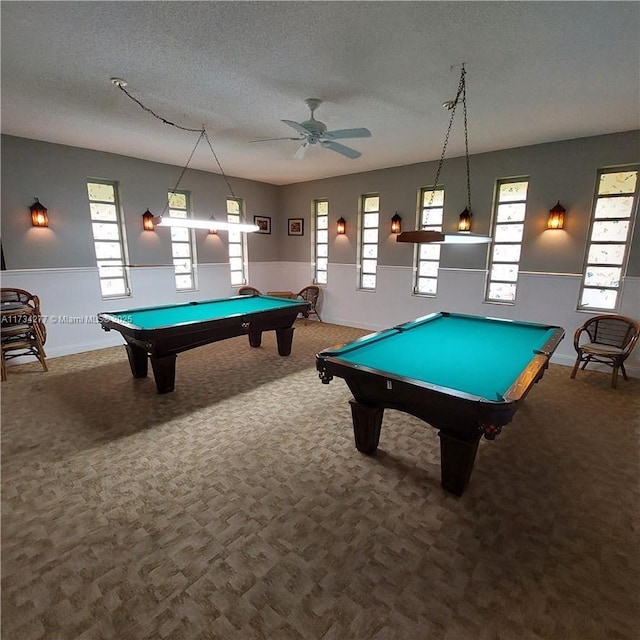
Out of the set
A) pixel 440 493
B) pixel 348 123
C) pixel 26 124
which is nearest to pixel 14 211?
pixel 26 124

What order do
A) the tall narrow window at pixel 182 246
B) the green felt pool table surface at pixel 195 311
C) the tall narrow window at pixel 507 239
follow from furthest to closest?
the tall narrow window at pixel 182 246, the tall narrow window at pixel 507 239, the green felt pool table surface at pixel 195 311

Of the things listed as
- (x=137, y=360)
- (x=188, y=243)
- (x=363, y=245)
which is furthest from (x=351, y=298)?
(x=137, y=360)

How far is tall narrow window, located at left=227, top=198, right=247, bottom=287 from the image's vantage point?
662 centimetres

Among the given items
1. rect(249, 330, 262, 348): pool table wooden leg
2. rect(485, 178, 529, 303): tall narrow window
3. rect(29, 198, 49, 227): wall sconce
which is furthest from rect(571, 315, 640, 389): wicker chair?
rect(29, 198, 49, 227): wall sconce

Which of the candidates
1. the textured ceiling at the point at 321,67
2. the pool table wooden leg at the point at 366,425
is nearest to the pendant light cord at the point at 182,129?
the textured ceiling at the point at 321,67

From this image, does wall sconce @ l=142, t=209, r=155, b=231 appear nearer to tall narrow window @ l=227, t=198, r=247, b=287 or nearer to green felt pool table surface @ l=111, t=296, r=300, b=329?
tall narrow window @ l=227, t=198, r=247, b=287

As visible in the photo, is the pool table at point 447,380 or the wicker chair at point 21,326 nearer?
the pool table at point 447,380

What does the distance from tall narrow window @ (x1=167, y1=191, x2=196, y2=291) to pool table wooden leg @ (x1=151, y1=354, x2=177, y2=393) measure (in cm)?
279

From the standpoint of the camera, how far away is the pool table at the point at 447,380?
71.0 inches

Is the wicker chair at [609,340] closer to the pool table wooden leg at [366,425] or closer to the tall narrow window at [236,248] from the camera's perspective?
the pool table wooden leg at [366,425]

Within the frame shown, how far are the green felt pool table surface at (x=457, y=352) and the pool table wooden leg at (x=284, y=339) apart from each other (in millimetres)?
1962

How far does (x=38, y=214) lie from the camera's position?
4340mm

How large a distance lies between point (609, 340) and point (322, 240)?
4.81 m

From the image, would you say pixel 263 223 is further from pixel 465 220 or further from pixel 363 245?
pixel 465 220
